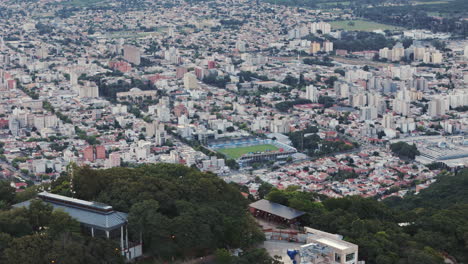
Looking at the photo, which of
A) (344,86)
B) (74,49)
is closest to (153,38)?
(74,49)

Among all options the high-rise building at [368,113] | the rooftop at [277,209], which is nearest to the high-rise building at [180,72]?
the high-rise building at [368,113]

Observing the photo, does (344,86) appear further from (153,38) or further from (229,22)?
(229,22)

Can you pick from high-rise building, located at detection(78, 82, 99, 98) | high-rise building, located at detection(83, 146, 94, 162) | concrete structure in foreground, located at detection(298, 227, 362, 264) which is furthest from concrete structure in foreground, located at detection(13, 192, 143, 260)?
high-rise building, located at detection(78, 82, 99, 98)

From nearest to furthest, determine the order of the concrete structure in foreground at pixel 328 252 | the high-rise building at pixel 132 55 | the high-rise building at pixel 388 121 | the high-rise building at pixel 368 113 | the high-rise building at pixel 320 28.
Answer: the concrete structure in foreground at pixel 328 252, the high-rise building at pixel 388 121, the high-rise building at pixel 368 113, the high-rise building at pixel 132 55, the high-rise building at pixel 320 28

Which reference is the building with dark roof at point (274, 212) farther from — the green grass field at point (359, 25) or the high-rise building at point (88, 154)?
the green grass field at point (359, 25)

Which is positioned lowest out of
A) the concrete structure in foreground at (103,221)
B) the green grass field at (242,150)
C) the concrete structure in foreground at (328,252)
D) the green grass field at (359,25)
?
the green grass field at (242,150)

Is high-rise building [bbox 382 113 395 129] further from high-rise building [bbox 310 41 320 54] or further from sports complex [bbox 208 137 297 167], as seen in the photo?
high-rise building [bbox 310 41 320 54]
